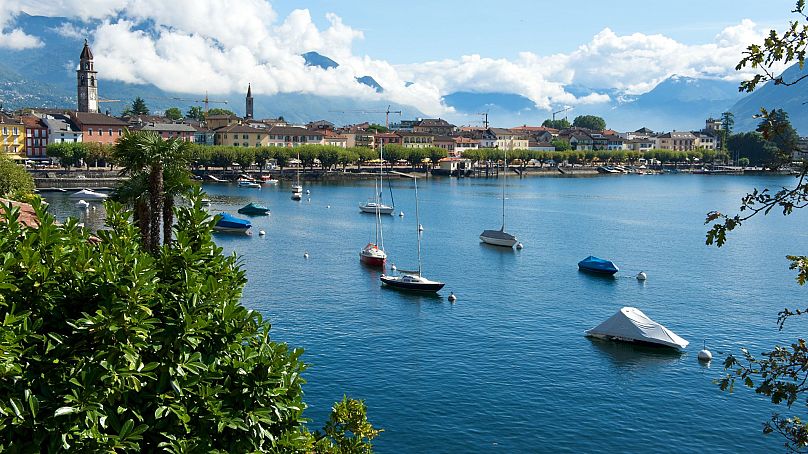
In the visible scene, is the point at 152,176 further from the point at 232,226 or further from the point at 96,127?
the point at 96,127

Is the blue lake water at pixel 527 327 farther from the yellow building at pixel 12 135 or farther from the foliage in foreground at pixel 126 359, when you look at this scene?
the yellow building at pixel 12 135

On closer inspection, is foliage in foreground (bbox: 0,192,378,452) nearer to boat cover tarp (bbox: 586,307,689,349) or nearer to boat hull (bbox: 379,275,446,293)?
boat cover tarp (bbox: 586,307,689,349)

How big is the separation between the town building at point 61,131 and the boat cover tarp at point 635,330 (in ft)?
486

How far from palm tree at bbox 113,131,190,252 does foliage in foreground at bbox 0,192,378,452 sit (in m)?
16.2

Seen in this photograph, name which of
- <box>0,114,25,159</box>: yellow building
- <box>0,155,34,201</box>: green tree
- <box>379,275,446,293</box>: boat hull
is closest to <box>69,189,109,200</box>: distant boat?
<box>0,155,34,201</box>: green tree

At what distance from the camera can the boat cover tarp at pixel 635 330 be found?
42.0 metres

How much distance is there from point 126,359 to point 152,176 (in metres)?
19.7

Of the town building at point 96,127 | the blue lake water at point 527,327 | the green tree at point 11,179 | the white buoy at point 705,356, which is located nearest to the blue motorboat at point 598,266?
the blue lake water at point 527,327

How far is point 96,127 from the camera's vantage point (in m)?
173

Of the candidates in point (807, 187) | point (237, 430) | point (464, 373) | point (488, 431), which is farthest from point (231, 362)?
point (464, 373)

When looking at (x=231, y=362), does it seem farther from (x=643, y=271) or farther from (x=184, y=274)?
(x=643, y=271)

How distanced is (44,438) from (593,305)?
148ft

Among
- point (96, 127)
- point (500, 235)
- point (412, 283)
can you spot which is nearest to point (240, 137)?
point (96, 127)

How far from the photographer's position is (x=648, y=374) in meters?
38.6
